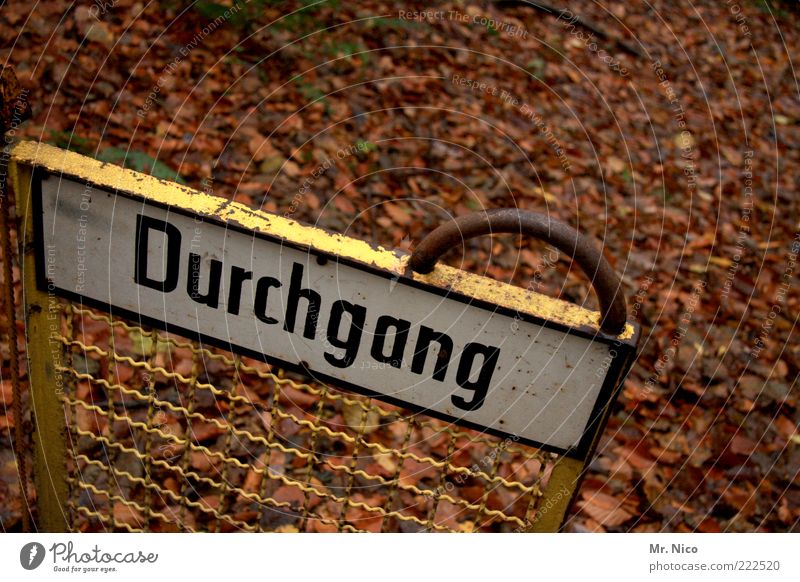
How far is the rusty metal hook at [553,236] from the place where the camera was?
1.21 m

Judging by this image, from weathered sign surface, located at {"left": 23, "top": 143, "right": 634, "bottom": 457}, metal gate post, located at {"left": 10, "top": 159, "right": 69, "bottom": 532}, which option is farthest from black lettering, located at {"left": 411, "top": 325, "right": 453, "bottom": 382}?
metal gate post, located at {"left": 10, "top": 159, "right": 69, "bottom": 532}

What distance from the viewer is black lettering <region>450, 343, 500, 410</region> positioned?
139 centimetres

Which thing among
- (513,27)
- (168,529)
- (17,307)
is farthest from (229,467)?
(513,27)

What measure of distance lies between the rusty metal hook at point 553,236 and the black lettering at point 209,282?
0.48 metres

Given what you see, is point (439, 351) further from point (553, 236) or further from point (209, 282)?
point (209, 282)

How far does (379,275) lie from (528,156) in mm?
A: 4372

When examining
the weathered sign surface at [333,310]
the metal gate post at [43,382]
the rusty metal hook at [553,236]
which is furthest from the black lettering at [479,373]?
the metal gate post at [43,382]

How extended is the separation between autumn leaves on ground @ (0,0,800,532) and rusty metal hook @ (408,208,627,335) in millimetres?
1995

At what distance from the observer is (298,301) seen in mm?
1437

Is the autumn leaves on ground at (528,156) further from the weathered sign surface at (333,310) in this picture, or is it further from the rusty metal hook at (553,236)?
the rusty metal hook at (553,236)

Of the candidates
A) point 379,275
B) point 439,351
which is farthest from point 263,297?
point 439,351
